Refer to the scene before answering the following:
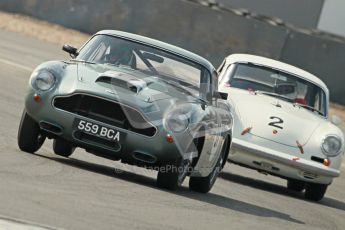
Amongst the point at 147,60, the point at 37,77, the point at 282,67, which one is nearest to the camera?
the point at 37,77

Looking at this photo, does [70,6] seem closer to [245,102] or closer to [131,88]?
[245,102]

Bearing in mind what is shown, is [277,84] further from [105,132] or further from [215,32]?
[215,32]

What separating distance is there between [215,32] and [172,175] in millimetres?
14232

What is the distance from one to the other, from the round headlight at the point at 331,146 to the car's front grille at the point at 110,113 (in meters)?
3.60

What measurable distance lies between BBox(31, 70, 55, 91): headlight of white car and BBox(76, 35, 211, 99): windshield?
82cm

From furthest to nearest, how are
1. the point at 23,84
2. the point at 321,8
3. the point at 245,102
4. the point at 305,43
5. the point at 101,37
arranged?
the point at 321,8 < the point at 305,43 < the point at 23,84 < the point at 245,102 < the point at 101,37

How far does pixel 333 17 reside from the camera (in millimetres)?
28906

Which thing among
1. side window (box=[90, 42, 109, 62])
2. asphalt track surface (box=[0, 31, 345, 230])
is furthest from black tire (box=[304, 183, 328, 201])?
side window (box=[90, 42, 109, 62])

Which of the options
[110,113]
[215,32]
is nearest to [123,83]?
[110,113]

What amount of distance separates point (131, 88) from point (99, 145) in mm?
563

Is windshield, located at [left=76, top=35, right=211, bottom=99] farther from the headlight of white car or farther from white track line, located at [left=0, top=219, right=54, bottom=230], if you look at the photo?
white track line, located at [left=0, top=219, right=54, bottom=230]

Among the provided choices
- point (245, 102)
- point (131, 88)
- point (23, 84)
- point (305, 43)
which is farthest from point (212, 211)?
point (305, 43)

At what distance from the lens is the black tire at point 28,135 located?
9.47 m

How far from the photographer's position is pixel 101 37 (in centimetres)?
1059
